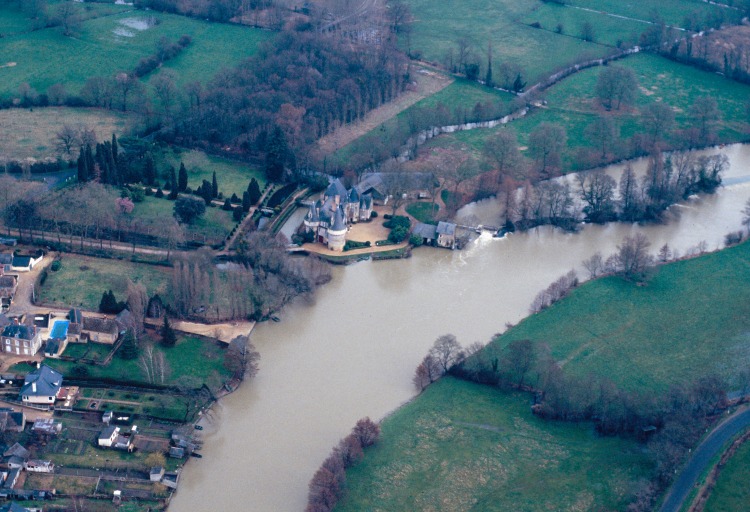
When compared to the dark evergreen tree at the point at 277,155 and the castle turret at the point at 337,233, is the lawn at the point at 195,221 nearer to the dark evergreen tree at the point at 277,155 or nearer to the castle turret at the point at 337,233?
the dark evergreen tree at the point at 277,155

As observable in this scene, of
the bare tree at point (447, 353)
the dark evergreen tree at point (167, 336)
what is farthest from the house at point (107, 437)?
the bare tree at point (447, 353)

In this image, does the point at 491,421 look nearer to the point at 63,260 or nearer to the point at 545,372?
the point at 545,372

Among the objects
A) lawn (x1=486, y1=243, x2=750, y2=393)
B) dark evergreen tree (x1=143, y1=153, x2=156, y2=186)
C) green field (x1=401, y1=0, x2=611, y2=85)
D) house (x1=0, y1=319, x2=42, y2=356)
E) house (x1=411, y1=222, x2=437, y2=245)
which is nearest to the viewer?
house (x1=0, y1=319, x2=42, y2=356)

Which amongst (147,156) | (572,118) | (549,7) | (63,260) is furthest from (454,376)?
(549,7)

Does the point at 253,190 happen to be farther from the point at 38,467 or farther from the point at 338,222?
the point at 38,467

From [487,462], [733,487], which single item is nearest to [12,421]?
[487,462]

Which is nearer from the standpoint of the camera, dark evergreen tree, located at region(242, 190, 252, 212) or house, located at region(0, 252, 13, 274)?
house, located at region(0, 252, 13, 274)

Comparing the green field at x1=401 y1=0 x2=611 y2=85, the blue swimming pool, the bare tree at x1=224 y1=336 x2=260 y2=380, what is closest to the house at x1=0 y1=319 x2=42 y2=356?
the blue swimming pool

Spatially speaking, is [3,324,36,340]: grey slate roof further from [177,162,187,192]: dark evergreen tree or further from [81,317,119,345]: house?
[177,162,187,192]: dark evergreen tree
